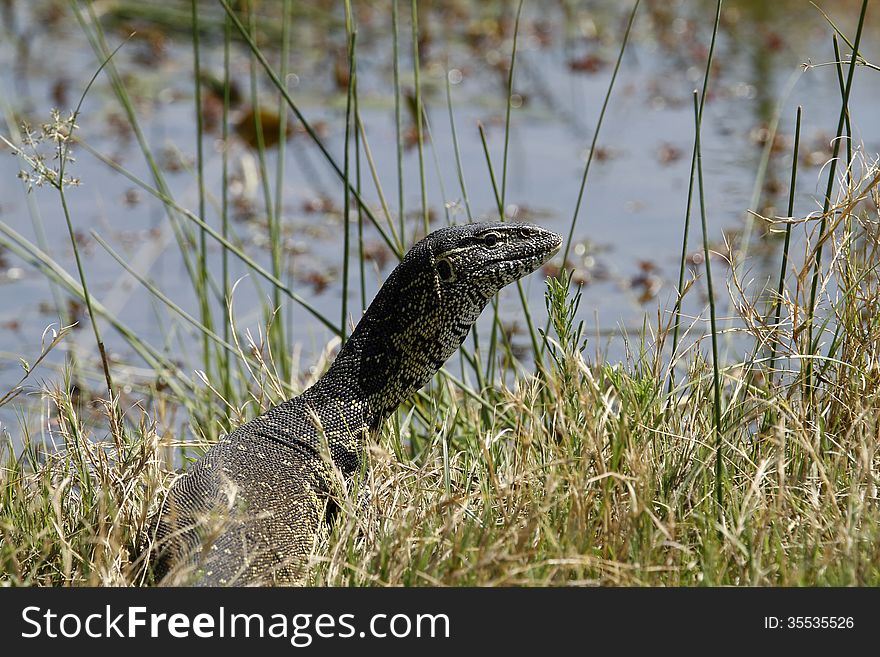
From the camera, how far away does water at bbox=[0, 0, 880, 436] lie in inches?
266

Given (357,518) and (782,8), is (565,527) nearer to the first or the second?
(357,518)

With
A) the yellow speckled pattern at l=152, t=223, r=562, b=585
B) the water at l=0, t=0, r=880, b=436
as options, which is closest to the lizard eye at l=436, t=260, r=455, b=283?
the yellow speckled pattern at l=152, t=223, r=562, b=585

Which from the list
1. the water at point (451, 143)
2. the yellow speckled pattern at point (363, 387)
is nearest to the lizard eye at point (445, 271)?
the yellow speckled pattern at point (363, 387)

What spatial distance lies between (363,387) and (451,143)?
192 inches

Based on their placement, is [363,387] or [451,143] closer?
[363,387]

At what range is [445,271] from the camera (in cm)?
368

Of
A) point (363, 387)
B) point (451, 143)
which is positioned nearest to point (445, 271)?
point (363, 387)

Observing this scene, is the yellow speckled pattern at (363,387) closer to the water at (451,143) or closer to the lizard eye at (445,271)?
the lizard eye at (445,271)

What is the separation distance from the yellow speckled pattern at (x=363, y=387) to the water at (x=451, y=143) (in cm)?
154

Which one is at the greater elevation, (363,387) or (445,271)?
(445,271)

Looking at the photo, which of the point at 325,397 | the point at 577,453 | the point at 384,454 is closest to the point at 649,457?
the point at 577,453

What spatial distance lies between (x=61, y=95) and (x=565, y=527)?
7285 mm

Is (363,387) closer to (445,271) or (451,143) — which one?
(445,271)
